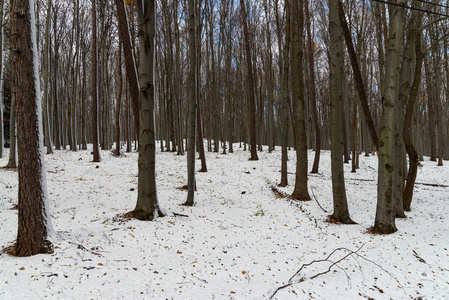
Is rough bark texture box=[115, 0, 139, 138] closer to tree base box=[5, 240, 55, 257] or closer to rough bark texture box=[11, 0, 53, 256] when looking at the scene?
rough bark texture box=[11, 0, 53, 256]

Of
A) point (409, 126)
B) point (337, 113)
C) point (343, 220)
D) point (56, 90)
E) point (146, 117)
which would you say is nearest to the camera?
point (146, 117)

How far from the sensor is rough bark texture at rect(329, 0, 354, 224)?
5719 mm

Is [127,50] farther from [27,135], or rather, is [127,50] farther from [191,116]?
[27,135]

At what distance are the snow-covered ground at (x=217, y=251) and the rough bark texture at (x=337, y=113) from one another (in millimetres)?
521

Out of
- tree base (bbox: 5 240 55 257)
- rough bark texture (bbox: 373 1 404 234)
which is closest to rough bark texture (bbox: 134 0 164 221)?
tree base (bbox: 5 240 55 257)

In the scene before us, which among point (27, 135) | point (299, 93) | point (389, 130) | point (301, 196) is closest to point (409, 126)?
point (389, 130)

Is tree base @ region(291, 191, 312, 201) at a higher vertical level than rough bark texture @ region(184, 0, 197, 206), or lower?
lower

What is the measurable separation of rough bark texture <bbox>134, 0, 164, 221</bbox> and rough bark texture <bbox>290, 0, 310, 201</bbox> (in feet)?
14.5

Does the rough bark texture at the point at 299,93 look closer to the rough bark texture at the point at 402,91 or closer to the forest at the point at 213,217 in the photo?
the forest at the point at 213,217

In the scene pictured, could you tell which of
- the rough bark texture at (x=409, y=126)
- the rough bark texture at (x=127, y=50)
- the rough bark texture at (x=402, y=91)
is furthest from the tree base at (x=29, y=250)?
the rough bark texture at (x=409, y=126)

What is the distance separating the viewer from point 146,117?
A: 5062mm

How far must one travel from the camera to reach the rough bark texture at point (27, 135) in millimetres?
3139

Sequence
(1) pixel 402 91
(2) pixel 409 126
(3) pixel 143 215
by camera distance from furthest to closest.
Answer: (2) pixel 409 126
(1) pixel 402 91
(3) pixel 143 215

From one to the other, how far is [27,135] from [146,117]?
86.2 inches
